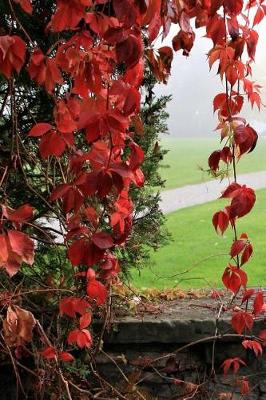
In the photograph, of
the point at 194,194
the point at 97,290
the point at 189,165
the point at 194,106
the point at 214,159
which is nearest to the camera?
the point at 214,159

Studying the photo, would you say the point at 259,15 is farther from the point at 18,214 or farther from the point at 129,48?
the point at 18,214

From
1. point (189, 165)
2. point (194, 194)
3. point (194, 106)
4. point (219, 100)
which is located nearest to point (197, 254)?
point (219, 100)

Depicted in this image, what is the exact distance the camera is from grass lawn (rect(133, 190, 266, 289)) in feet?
18.8

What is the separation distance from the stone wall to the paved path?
8.75m

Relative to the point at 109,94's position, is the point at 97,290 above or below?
below

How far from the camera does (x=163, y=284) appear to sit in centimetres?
571

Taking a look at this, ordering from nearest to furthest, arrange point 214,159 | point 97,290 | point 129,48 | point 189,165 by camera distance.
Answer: point 129,48
point 214,159
point 97,290
point 189,165

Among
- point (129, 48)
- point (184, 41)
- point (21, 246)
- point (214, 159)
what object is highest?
point (184, 41)

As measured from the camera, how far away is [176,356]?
3.31m

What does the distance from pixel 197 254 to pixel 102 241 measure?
5.94 metres

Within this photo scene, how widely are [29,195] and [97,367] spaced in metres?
1.11

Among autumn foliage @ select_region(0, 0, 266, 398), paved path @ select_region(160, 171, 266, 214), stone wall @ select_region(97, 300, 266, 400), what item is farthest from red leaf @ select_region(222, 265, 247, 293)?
paved path @ select_region(160, 171, 266, 214)

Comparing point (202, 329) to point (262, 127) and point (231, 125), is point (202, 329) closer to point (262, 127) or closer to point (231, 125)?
point (231, 125)

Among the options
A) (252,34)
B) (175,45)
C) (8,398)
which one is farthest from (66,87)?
(8,398)
